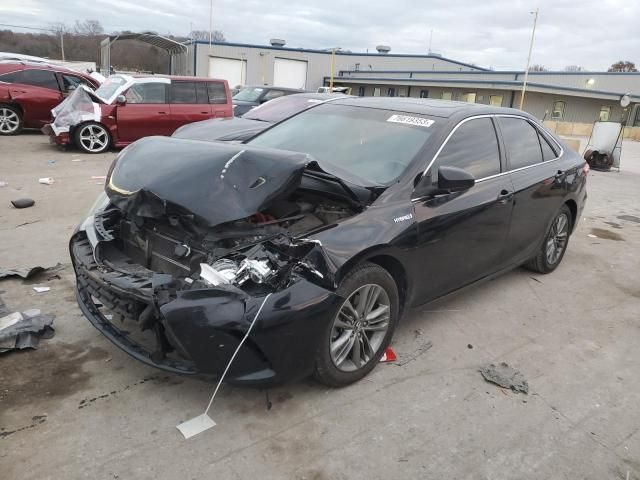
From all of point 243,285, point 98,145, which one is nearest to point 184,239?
point 243,285

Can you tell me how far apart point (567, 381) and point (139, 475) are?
2710 mm

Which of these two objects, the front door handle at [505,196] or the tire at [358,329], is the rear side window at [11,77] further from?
the tire at [358,329]

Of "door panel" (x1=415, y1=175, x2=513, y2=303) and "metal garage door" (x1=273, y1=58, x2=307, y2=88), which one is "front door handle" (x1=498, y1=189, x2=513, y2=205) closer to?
"door panel" (x1=415, y1=175, x2=513, y2=303)

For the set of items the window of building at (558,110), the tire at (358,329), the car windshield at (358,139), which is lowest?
the tire at (358,329)

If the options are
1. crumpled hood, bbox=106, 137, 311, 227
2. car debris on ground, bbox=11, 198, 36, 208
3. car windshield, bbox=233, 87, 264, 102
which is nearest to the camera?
crumpled hood, bbox=106, 137, 311, 227

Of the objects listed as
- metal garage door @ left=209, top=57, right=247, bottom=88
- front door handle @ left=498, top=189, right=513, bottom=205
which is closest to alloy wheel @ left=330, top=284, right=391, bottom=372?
front door handle @ left=498, top=189, right=513, bottom=205

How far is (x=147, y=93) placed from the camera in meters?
11.2

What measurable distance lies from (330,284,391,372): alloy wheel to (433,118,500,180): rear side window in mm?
1002

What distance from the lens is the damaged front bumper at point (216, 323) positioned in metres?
2.37

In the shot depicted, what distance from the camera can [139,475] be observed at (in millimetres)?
2268

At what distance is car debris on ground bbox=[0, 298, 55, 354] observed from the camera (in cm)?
318

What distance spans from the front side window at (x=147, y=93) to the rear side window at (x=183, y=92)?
0.70 feet

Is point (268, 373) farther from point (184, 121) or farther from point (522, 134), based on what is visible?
point (184, 121)

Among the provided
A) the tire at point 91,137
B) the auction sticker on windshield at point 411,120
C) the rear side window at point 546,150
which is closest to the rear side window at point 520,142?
the rear side window at point 546,150
